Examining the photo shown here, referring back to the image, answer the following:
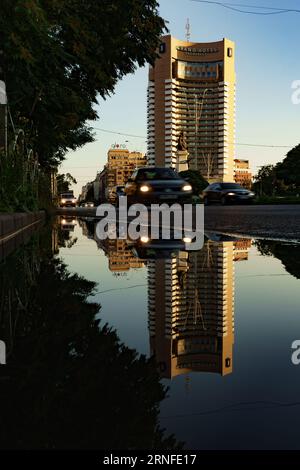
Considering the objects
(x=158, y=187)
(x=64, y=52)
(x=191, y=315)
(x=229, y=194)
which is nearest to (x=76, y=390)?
(x=191, y=315)

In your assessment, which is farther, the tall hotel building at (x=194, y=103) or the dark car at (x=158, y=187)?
the tall hotel building at (x=194, y=103)

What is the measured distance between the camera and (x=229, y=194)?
2844 centimetres

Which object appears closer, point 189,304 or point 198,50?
point 189,304

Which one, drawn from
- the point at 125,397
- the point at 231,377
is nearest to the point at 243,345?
the point at 231,377

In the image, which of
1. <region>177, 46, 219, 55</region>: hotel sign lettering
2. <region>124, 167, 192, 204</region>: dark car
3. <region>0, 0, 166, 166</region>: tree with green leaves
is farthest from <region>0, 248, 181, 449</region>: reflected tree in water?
<region>177, 46, 219, 55</region>: hotel sign lettering

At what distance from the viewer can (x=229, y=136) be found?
164500mm

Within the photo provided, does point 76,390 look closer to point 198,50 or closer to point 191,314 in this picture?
point 191,314

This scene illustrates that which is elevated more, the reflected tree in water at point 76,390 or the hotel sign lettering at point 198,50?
the hotel sign lettering at point 198,50

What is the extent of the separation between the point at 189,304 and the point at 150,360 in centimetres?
102

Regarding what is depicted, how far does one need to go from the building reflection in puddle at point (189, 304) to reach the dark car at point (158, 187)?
11253 mm

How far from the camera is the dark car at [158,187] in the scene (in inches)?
664

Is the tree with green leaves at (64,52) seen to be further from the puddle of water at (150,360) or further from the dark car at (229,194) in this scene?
the dark car at (229,194)

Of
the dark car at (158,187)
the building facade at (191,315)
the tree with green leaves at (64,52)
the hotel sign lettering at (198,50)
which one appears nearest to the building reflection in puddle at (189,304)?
the building facade at (191,315)
